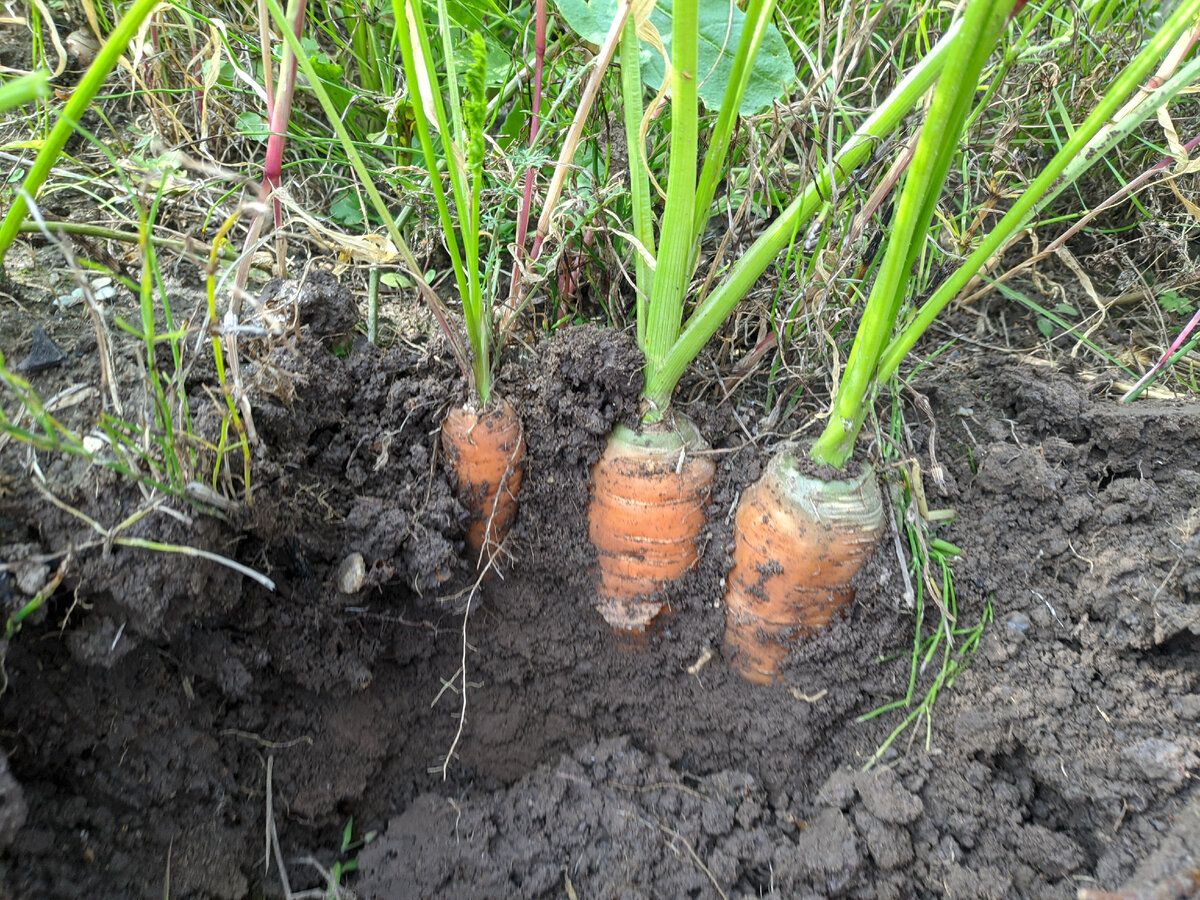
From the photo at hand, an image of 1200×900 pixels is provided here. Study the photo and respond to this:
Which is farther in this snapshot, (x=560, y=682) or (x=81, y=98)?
(x=560, y=682)

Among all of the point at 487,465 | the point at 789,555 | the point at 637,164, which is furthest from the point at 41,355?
the point at 789,555

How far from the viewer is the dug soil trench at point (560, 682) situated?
0.88 meters

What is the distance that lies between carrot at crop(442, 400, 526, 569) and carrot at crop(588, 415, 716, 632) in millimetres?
143

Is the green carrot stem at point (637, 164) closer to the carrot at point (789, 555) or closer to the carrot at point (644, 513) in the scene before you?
the carrot at point (644, 513)

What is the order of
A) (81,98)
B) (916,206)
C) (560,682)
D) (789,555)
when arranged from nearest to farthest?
(81,98) < (916,206) < (789,555) < (560,682)

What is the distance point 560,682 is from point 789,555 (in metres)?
0.50

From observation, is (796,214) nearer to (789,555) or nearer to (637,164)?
(637,164)

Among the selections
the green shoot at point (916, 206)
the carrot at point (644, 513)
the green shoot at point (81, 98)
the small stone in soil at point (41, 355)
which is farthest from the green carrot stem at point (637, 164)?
the small stone in soil at point (41, 355)

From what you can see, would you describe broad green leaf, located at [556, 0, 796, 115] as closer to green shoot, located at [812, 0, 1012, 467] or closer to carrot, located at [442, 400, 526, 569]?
green shoot, located at [812, 0, 1012, 467]

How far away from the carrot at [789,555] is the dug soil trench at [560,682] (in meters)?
0.04

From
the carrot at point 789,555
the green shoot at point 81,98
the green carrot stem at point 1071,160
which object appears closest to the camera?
the green shoot at point 81,98

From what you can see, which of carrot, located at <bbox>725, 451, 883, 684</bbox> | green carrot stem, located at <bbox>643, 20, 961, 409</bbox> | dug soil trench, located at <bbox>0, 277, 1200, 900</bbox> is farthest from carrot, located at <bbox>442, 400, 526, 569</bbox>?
carrot, located at <bbox>725, 451, 883, 684</bbox>

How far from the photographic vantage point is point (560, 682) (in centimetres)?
129

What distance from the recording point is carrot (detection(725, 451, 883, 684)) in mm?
1046
